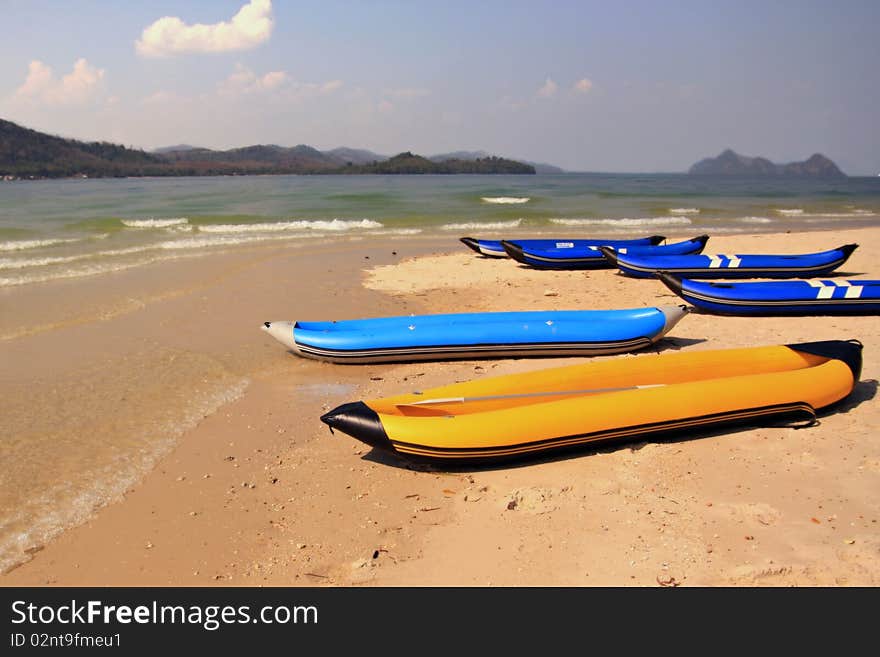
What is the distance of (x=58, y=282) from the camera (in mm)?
13766

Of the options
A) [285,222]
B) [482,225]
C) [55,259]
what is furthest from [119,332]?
[285,222]

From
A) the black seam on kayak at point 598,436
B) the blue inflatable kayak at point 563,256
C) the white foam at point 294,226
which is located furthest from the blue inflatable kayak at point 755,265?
the white foam at point 294,226

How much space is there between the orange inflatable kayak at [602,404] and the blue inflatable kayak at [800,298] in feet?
11.4

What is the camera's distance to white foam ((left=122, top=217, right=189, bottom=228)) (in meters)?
26.3

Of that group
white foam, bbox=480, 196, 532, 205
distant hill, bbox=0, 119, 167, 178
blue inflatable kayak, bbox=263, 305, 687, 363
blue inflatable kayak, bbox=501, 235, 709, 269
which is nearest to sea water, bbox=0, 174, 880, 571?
blue inflatable kayak, bbox=263, 305, 687, 363

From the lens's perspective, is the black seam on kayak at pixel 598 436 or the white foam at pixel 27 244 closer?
the black seam on kayak at pixel 598 436

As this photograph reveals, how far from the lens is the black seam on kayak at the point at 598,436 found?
5.38m

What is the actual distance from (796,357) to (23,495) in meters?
7.01

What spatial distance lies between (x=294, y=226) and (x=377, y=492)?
22.0m

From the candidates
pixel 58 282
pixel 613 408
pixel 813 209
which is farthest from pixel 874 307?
pixel 813 209

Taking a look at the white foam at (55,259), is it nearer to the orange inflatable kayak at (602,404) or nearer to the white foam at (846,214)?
the orange inflatable kayak at (602,404)

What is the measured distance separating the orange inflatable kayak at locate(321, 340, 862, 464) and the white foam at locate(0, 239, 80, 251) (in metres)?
18.0
